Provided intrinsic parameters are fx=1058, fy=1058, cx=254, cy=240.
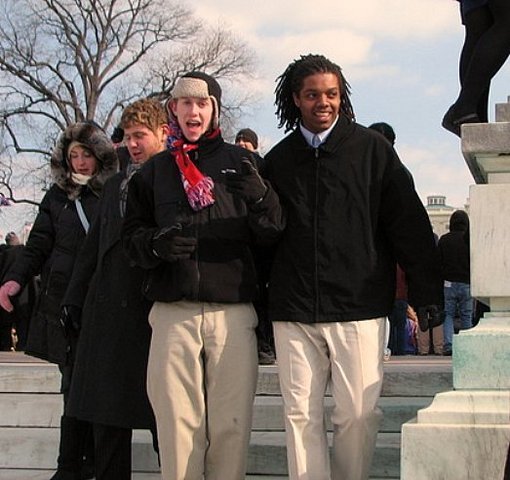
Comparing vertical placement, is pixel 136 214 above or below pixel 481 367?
above

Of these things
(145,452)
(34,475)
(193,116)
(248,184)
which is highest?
(193,116)

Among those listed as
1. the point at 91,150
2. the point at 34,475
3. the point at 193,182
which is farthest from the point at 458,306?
the point at 193,182

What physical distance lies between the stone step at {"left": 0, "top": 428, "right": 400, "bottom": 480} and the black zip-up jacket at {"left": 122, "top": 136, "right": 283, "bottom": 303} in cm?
140

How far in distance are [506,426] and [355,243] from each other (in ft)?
2.98

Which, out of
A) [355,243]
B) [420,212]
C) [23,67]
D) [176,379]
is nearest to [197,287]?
[176,379]

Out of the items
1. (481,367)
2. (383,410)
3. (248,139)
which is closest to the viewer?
(481,367)

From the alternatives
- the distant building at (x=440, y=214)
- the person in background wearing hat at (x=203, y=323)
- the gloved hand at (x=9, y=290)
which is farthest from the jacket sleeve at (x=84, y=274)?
the distant building at (x=440, y=214)

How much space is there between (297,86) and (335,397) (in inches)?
49.7

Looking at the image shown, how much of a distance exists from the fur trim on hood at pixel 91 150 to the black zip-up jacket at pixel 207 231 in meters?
0.96

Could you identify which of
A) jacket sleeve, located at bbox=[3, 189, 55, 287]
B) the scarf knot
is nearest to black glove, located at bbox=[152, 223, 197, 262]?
the scarf knot

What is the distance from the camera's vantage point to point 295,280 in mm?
4160

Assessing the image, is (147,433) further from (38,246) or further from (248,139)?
(248,139)

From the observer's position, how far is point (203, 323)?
420cm

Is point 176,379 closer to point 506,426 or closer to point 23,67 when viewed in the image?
point 506,426
